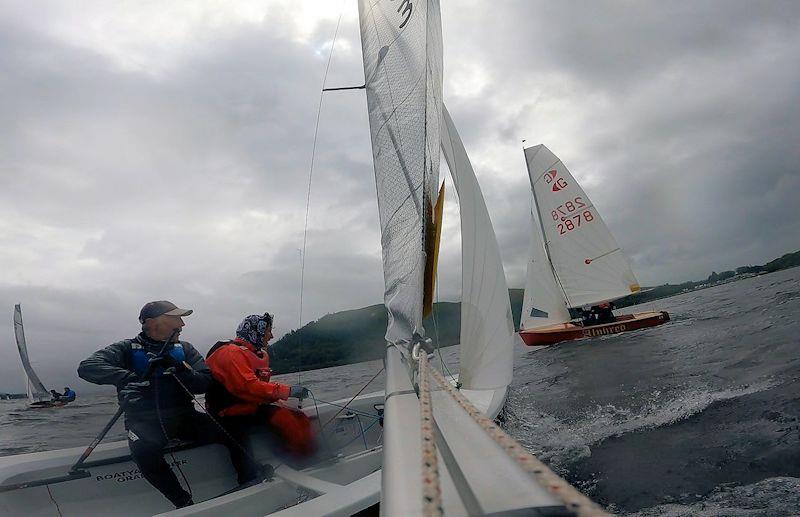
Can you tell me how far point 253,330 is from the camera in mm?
3406

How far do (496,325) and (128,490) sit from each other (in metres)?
3.08

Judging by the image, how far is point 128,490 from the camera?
3301 mm

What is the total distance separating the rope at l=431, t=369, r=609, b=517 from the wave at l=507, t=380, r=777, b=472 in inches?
107

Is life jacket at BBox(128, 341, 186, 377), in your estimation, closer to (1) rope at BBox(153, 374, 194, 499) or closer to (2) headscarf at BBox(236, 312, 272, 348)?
(1) rope at BBox(153, 374, 194, 499)

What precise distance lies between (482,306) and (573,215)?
14959 mm

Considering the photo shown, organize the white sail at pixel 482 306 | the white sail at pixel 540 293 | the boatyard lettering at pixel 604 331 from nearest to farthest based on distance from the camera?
the white sail at pixel 482 306
the boatyard lettering at pixel 604 331
the white sail at pixel 540 293

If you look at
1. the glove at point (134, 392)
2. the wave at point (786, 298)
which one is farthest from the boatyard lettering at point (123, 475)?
the wave at point (786, 298)

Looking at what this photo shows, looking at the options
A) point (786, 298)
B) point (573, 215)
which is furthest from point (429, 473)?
point (573, 215)

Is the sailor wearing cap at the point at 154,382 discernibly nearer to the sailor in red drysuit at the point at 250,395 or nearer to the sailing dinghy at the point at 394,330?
the sailor in red drysuit at the point at 250,395

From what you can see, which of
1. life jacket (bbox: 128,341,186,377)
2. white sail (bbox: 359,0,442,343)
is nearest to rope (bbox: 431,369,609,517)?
white sail (bbox: 359,0,442,343)

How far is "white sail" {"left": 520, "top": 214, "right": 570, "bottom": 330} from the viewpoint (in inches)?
A: 678

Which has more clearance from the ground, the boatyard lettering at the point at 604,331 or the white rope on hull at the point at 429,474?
the white rope on hull at the point at 429,474

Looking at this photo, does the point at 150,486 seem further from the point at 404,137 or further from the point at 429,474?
the point at 429,474

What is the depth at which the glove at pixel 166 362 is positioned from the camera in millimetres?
2967
